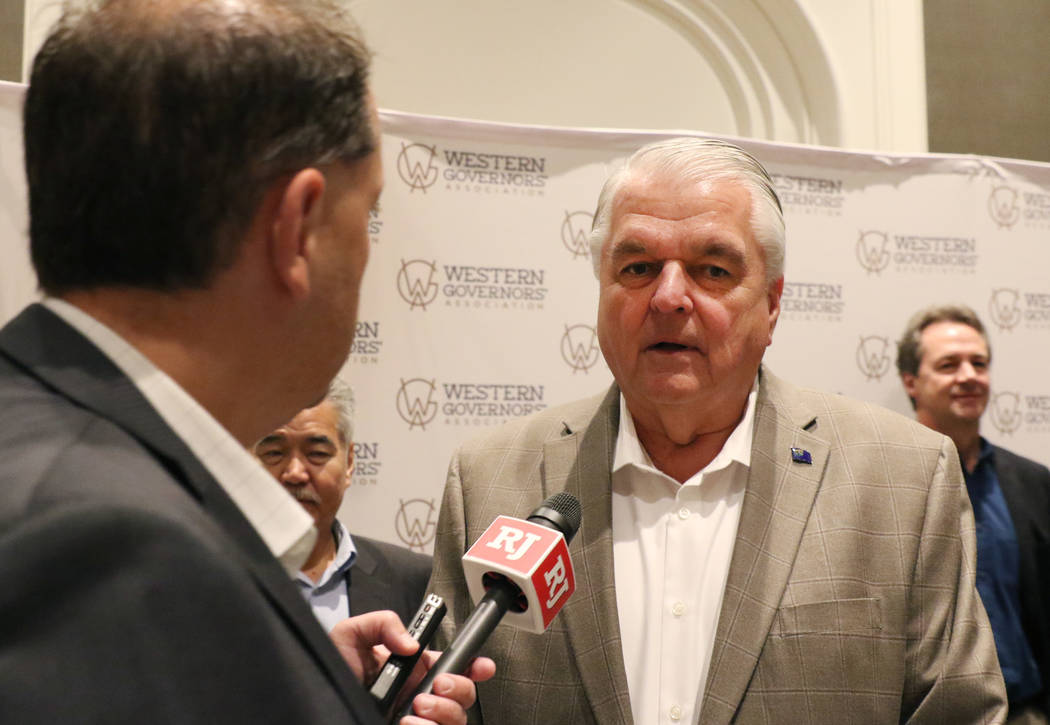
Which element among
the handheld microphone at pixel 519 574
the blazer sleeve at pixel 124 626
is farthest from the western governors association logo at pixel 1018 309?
the blazer sleeve at pixel 124 626

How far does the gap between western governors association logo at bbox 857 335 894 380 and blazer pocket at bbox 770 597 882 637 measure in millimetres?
2409

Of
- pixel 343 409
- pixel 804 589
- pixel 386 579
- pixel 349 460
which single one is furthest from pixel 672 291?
pixel 349 460

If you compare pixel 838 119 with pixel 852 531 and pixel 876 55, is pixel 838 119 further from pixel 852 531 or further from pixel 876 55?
pixel 852 531

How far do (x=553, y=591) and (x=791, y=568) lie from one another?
0.63 m

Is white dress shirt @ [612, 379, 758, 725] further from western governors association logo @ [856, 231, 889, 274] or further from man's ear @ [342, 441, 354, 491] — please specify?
western governors association logo @ [856, 231, 889, 274]

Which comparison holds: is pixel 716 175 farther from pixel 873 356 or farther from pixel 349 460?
pixel 873 356

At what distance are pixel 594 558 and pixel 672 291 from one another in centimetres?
52

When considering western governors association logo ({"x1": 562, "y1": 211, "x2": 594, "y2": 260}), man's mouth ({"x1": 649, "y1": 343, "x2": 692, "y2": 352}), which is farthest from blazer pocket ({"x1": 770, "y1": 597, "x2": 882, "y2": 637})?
western governors association logo ({"x1": 562, "y1": 211, "x2": 594, "y2": 260})

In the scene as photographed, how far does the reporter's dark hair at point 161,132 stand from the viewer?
908 millimetres

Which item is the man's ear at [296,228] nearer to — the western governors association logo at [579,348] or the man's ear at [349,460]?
the man's ear at [349,460]

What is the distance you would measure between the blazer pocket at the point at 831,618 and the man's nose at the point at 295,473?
64.5 inches

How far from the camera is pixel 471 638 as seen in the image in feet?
4.19

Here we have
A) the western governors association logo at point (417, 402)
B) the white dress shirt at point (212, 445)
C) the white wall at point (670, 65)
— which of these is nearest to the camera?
the white dress shirt at point (212, 445)

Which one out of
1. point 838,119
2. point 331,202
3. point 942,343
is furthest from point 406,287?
point 331,202
